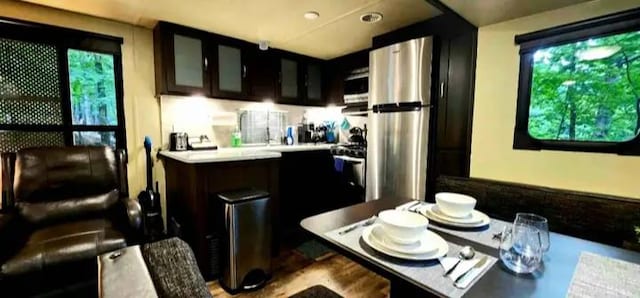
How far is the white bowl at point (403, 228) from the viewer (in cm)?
86

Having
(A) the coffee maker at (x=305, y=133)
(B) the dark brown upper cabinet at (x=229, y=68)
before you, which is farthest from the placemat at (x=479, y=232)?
(A) the coffee maker at (x=305, y=133)

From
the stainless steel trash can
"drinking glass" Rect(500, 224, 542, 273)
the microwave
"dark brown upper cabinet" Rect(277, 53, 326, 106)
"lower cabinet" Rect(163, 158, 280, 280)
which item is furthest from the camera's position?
"dark brown upper cabinet" Rect(277, 53, 326, 106)

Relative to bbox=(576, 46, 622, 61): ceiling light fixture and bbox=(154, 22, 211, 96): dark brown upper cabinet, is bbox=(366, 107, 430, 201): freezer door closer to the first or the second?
bbox=(576, 46, 622, 61): ceiling light fixture

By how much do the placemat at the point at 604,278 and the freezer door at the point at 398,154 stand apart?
5.21 ft

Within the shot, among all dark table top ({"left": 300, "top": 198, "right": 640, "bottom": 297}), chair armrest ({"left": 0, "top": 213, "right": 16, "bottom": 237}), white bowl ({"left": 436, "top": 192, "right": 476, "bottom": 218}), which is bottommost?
chair armrest ({"left": 0, "top": 213, "right": 16, "bottom": 237})

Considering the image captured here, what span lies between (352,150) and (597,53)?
83.1 inches

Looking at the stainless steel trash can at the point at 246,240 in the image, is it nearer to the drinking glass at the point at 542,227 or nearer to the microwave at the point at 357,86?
the drinking glass at the point at 542,227

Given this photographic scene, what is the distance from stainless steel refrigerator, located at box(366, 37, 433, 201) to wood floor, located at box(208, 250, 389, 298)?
826 millimetres

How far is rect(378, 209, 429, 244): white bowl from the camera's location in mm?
855

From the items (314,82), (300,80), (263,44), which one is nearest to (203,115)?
(263,44)

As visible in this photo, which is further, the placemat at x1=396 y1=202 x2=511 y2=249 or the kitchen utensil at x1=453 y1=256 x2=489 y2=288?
the placemat at x1=396 y1=202 x2=511 y2=249

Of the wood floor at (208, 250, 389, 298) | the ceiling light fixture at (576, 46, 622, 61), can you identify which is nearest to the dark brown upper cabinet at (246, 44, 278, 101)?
the wood floor at (208, 250, 389, 298)

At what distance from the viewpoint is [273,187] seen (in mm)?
2543

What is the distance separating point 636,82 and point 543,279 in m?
1.49
